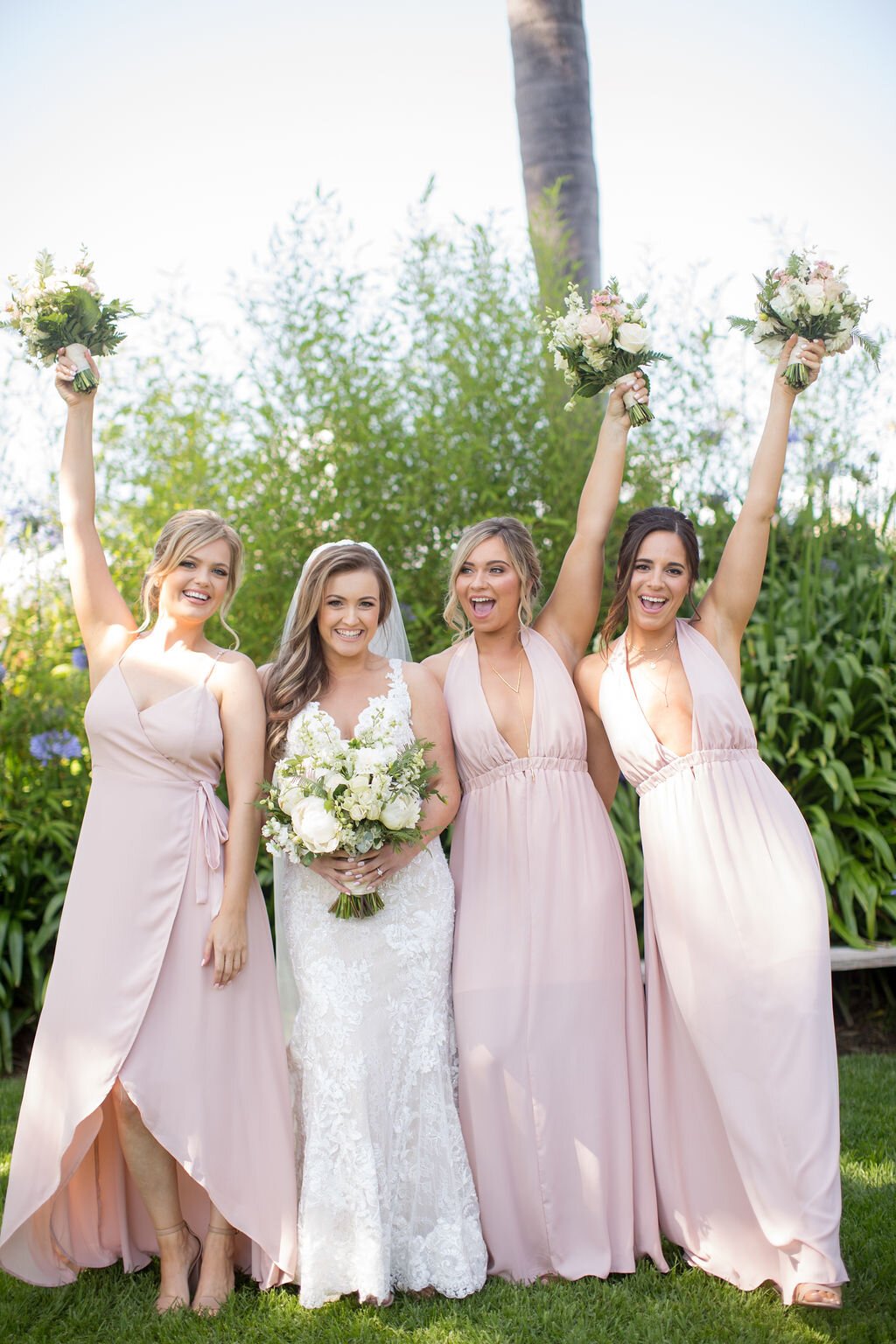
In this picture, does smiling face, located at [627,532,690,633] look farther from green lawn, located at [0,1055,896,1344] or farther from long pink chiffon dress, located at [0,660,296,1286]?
green lawn, located at [0,1055,896,1344]

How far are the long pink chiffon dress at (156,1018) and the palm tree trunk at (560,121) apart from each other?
14.6ft

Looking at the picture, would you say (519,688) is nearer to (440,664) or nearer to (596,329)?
(440,664)

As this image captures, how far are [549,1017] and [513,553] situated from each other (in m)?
1.54

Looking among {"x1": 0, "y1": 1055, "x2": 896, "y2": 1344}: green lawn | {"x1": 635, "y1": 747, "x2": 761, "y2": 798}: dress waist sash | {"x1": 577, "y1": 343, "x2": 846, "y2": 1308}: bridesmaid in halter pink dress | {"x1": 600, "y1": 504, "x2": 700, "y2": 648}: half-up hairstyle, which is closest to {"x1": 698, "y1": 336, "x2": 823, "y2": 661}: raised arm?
{"x1": 577, "y1": 343, "x2": 846, "y2": 1308}: bridesmaid in halter pink dress

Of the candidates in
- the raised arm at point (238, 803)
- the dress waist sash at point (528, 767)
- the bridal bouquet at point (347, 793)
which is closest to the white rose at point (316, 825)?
the bridal bouquet at point (347, 793)

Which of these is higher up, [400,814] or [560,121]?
[560,121]

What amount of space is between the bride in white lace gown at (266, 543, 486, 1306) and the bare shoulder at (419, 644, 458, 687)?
0.21 metres

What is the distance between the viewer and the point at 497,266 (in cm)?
591

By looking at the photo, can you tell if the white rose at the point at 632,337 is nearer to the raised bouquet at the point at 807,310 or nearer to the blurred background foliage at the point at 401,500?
the raised bouquet at the point at 807,310

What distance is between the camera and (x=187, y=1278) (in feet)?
11.2

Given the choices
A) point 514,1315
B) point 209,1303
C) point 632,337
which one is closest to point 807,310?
point 632,337

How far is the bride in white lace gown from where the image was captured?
3.29 m

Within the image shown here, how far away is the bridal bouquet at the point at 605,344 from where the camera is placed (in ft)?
12.4

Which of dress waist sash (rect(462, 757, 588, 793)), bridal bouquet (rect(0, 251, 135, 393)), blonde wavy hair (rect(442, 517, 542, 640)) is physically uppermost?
bridal bouquet (rect(0, 251, 135, 393))
